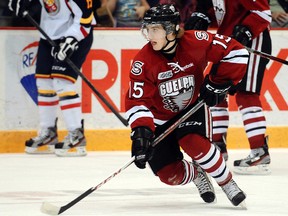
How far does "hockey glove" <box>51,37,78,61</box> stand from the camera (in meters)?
6.73

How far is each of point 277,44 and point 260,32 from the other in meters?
1.28

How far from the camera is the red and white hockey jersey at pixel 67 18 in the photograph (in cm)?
675

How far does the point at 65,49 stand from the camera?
6738 mm

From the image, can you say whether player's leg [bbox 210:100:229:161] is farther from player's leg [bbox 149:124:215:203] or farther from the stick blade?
the stick blade

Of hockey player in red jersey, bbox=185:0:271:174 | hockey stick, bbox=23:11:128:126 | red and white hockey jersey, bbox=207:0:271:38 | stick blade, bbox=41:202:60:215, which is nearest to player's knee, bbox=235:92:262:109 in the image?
hockey player in red jersey, bbox=185:0:271:174

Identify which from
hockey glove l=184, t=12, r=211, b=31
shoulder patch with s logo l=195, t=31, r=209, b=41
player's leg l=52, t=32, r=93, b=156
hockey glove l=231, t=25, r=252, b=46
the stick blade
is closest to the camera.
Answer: the stick blade

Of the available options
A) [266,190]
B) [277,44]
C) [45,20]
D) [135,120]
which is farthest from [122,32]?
[135,120]

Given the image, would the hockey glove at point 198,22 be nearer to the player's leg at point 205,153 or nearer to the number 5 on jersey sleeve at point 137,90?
the player's leg at point 205,153

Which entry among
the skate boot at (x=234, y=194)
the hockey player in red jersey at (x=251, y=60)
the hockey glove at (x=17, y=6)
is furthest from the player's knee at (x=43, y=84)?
the skate boot at (x=234, y=194)

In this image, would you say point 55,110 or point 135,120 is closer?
point 135,120

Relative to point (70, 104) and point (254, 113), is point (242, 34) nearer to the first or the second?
point (254, 113)

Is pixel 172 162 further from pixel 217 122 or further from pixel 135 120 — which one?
pixel 217 122

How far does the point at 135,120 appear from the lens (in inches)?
175

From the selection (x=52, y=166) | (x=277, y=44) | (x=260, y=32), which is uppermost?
(x=260, y=32)
